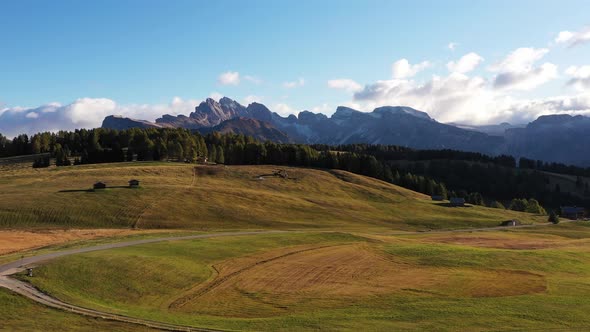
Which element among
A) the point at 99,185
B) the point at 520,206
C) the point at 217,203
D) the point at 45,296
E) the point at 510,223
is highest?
the point at 99,185

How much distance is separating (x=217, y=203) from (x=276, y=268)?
215 feet

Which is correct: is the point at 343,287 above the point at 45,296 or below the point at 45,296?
below

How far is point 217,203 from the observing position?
11725 cm

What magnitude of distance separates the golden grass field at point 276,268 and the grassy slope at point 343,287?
16cm

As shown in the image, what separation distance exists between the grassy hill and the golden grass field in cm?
64

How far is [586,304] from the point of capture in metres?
40.0

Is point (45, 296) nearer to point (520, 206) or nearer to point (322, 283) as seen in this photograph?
point (322, 283)

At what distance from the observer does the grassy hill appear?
9844cm

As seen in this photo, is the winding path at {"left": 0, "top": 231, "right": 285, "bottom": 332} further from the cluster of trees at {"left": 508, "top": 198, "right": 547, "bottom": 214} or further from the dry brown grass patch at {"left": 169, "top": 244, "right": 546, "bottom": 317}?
the cluster of trees at {"left": 508, "top": 198, "right": 547, "bottom": 214}

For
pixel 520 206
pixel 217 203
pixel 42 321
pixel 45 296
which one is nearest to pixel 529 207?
pixel 520 206

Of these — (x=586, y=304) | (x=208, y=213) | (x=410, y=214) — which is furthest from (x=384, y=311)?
(x=410, y=214)

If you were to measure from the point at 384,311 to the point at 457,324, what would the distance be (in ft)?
19.4

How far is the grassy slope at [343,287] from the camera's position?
1387 inches

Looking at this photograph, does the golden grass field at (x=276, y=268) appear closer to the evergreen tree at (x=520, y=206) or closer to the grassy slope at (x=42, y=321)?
the grassy slope at (x=42, y=321)
